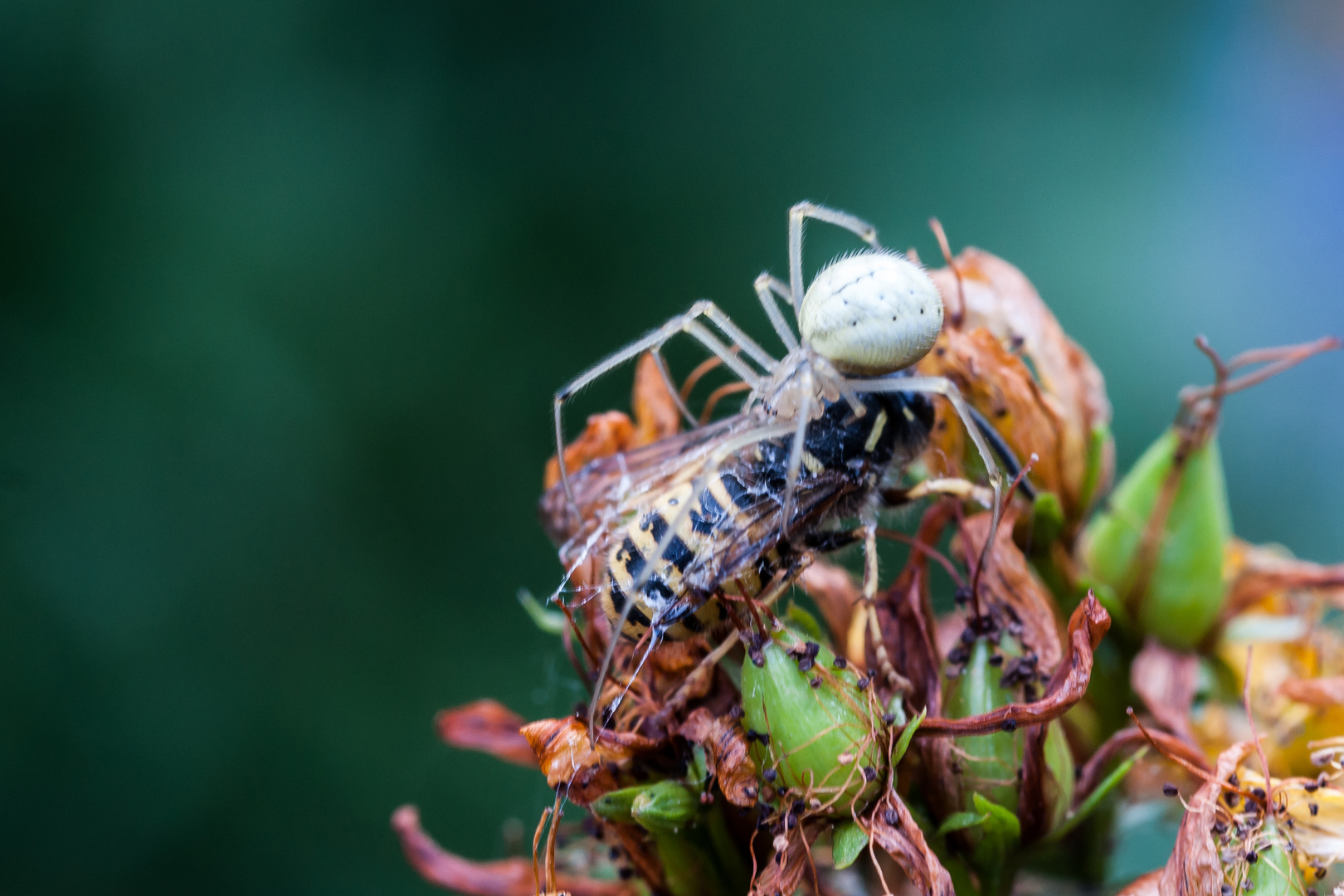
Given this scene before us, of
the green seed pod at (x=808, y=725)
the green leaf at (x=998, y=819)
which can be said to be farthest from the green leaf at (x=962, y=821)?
the green seed pod at (x=808, y=725)

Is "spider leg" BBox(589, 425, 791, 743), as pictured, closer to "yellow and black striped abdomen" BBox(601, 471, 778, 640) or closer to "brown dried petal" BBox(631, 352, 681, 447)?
"yellow and black striped abdomen" BBox(601, 471, 778, 640)

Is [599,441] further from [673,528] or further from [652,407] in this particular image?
[673,528]

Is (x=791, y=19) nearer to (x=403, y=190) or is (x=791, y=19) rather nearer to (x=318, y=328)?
(x=403, y=190)

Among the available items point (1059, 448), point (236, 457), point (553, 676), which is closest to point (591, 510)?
point (553, 676)

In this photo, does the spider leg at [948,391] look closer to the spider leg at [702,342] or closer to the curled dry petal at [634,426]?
the spider leg at [702,342]

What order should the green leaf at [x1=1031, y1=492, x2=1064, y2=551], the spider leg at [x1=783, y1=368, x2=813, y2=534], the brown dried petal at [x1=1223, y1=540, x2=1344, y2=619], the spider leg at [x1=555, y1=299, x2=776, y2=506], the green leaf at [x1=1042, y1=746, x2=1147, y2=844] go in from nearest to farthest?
the green leaf at [x1=1042, y1=746, x2=1147, y2=844] → the spider leg at [x1=783, y1=368, x2=813, y2=534] → the green leaf at [x1=1031, y1=492, x2=1064, y2=551] → the spider leg at [x1=555, y1=299, x2=776, y2=506] → the brown dried petal at [x1=1223, y1=540, x2=1344, y2=619]

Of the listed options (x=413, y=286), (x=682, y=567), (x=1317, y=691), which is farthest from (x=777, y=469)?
(x=413, y=286)

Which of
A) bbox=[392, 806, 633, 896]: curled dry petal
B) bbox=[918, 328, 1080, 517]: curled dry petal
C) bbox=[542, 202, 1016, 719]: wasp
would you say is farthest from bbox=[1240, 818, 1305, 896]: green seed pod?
bbox=[392, 806, 633, 896]: curled dry petal
